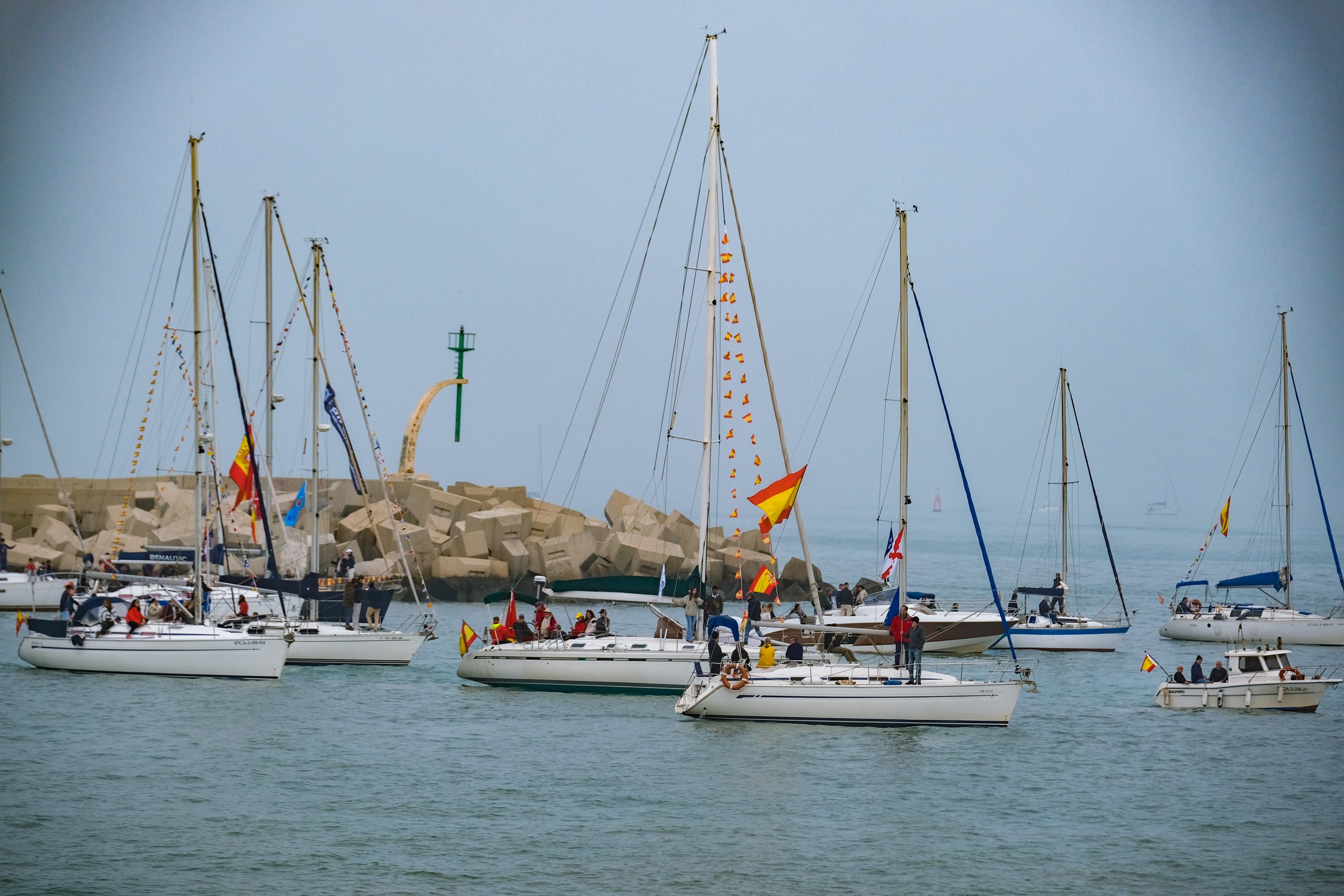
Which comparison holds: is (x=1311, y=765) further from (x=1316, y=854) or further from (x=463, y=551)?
(x=463, y=551)

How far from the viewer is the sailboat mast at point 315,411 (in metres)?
34.9

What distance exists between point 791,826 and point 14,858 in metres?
9.93

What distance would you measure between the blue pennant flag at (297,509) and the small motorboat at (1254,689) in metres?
23.0

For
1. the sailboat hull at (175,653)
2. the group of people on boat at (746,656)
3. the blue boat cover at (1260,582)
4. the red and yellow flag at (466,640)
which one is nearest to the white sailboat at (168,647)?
the sailboat hull at (175,653)

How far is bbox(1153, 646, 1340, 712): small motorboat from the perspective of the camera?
29.9m

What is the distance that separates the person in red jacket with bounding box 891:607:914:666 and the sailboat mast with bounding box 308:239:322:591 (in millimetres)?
14664

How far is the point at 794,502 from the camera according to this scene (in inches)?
1193

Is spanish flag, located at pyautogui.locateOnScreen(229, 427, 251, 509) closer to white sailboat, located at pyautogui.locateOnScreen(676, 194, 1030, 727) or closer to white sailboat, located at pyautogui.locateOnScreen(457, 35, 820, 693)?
white sailboat, located at pyautogui.locateOnScreen(457, 35, 820, 693)

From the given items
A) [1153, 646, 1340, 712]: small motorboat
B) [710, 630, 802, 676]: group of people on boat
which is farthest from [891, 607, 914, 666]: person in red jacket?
[1153, 646, 1340, 712]: small motorboat

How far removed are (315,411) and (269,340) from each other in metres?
4.48

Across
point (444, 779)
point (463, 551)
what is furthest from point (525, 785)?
point (463, 551)

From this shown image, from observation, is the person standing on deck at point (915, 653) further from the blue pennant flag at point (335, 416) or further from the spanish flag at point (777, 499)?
the blue pennant flag at point (335, 416)

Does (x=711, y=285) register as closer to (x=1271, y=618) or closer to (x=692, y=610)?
(x=692, y=610)

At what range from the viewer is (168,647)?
3033cm
